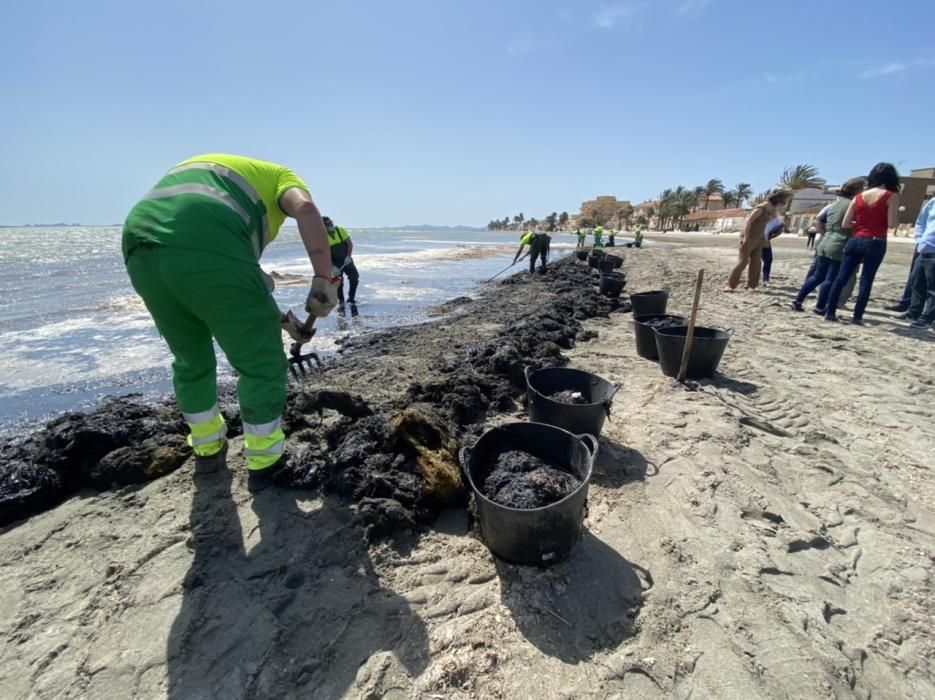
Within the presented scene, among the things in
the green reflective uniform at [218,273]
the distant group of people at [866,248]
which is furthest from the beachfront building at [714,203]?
the green reflective uniform at [218,273]

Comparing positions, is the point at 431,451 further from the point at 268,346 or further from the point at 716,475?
the point at 716,475

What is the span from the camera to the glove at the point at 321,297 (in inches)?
101

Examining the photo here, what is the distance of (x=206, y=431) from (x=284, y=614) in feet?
4.92

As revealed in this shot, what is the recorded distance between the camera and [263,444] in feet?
8.42

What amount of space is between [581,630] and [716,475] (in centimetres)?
159

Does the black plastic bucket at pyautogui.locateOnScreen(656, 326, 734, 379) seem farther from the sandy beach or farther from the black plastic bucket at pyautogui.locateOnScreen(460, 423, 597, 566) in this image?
the black plastic bucket at pyautogui.locateOnScreen(460, 423, 597, 566)

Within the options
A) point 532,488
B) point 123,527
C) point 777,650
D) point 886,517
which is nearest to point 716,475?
point 886,517

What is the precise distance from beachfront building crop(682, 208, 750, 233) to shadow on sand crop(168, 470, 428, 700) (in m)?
59.8

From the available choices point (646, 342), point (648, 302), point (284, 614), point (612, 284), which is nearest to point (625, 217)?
point (612, 284)

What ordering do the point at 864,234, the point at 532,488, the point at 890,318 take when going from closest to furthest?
the point at 532,488
the point at 864,234
the point at 890,318

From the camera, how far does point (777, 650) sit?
5.65ft

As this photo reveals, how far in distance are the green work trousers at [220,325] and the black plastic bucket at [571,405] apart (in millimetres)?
1823

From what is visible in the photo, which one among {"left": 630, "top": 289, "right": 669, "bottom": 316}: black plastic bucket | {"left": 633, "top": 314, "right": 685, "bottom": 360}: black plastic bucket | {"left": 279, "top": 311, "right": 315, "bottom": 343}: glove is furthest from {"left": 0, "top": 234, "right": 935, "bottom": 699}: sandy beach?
{"left": 630, "top": 289, "right": 669, "bottom": 316}: black plastic bucket

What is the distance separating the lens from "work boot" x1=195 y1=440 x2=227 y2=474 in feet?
9.24
